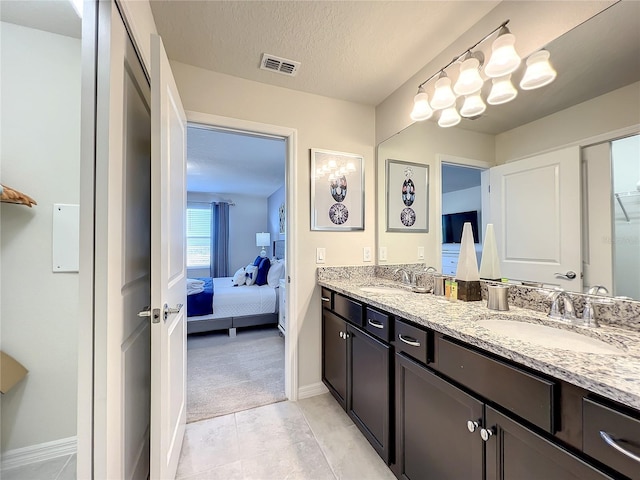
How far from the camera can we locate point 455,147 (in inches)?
68.0

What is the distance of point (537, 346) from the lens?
79cm

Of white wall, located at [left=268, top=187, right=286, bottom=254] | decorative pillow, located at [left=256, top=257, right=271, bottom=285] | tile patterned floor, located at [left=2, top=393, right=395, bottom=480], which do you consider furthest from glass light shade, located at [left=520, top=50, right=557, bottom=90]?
white wall, located at [left=268, top=187, right=286, bottom=254]

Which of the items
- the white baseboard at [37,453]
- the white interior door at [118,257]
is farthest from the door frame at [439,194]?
the white baseboard at [37,453]

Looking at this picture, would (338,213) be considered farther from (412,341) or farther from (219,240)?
(219,240)

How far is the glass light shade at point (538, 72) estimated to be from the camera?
1.20 m

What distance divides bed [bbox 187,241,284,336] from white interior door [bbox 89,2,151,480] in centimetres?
209

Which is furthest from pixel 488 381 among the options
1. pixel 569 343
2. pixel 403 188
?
pixel 403 188

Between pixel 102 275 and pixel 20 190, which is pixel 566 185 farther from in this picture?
pixel 20 190

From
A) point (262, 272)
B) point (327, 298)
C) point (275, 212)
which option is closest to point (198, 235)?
point (275, 212)

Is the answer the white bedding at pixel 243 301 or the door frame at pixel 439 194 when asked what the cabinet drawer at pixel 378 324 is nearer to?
the door frame at pixel 439 194

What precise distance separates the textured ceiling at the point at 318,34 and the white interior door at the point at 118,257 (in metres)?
0.50

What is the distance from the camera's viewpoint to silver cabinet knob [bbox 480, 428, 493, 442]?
0.84m

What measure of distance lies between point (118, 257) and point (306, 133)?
5.21ft

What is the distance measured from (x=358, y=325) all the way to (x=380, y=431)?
539 millimetres
